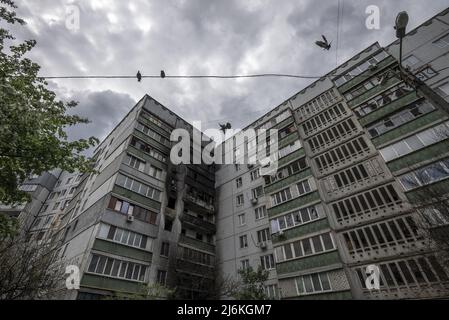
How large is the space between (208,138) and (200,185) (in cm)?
1084

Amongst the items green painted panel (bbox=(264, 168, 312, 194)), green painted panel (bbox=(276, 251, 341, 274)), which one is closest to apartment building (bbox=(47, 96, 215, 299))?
green painted panel (bbox=(276, 251, 341, 274))

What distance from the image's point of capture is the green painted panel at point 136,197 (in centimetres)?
2330

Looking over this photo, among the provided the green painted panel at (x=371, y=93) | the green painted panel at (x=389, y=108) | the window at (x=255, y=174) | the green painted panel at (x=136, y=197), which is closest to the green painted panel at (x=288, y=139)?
the window at (x=255, y=174)

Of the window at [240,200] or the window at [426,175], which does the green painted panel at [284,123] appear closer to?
the window at [240,200]

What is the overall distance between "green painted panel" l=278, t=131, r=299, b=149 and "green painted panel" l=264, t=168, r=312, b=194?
4.73 m

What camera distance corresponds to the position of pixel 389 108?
68.5 feet

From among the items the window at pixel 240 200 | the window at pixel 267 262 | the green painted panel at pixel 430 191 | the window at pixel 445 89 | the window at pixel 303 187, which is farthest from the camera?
the window at pixel 240 200

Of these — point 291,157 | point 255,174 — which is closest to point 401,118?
point 291,157

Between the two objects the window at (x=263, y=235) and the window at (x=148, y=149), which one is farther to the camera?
the window at (x=148, y=149)

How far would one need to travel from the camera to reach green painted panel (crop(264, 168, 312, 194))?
904 inches

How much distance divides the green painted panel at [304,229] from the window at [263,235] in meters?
3.36

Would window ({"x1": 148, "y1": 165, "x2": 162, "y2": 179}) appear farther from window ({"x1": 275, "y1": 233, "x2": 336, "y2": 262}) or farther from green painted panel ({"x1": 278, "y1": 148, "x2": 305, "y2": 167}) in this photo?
window ({"x1": 275, "y1": 233, "x2": 336, "y2": 262})

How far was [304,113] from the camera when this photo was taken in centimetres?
2869

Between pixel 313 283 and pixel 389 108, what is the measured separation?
16598 millimetres
